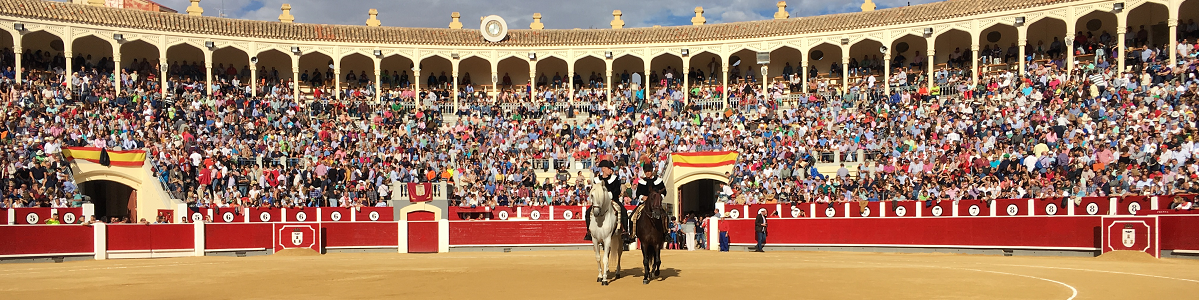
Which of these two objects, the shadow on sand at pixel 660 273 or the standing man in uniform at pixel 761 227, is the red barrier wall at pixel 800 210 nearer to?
the standing man in uniform at pixel 761 227

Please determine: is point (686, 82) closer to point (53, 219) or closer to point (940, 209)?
point (940, 209)

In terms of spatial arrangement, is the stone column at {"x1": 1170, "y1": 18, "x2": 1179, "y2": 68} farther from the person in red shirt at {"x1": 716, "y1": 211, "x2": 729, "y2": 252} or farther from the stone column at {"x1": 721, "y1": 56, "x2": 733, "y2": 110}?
the stone column at {"x1": 721, "y1": 56, "x2": 733, "y2": 110}

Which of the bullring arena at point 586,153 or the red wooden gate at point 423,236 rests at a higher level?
the bullring arena at point 586,153

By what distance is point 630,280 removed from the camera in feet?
40.9

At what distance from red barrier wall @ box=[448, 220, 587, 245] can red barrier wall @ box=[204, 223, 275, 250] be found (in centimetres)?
401

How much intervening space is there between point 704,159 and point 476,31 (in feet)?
41.8

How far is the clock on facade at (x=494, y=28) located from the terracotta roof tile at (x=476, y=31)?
0.85ft

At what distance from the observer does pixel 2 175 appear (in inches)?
906

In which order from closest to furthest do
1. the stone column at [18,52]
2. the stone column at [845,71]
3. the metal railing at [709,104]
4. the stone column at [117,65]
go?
1. the stone column at [18,52]
2. the stone column at [117,65]
3. the stone column at [845,71]
4. the metal railing at [709,104]

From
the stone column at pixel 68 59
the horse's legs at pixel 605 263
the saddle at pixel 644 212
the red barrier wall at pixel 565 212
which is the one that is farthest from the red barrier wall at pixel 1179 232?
the stone column at pixel 68 59

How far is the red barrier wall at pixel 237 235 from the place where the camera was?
71.8 ft

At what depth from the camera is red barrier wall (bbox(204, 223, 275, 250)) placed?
71.8 ft

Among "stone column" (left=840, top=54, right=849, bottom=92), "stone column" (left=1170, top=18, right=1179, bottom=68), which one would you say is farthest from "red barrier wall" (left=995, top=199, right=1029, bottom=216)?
"stone column" (left=840, top=54, right=849, bottom=92)

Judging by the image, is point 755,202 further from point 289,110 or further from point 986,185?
point 289,110
